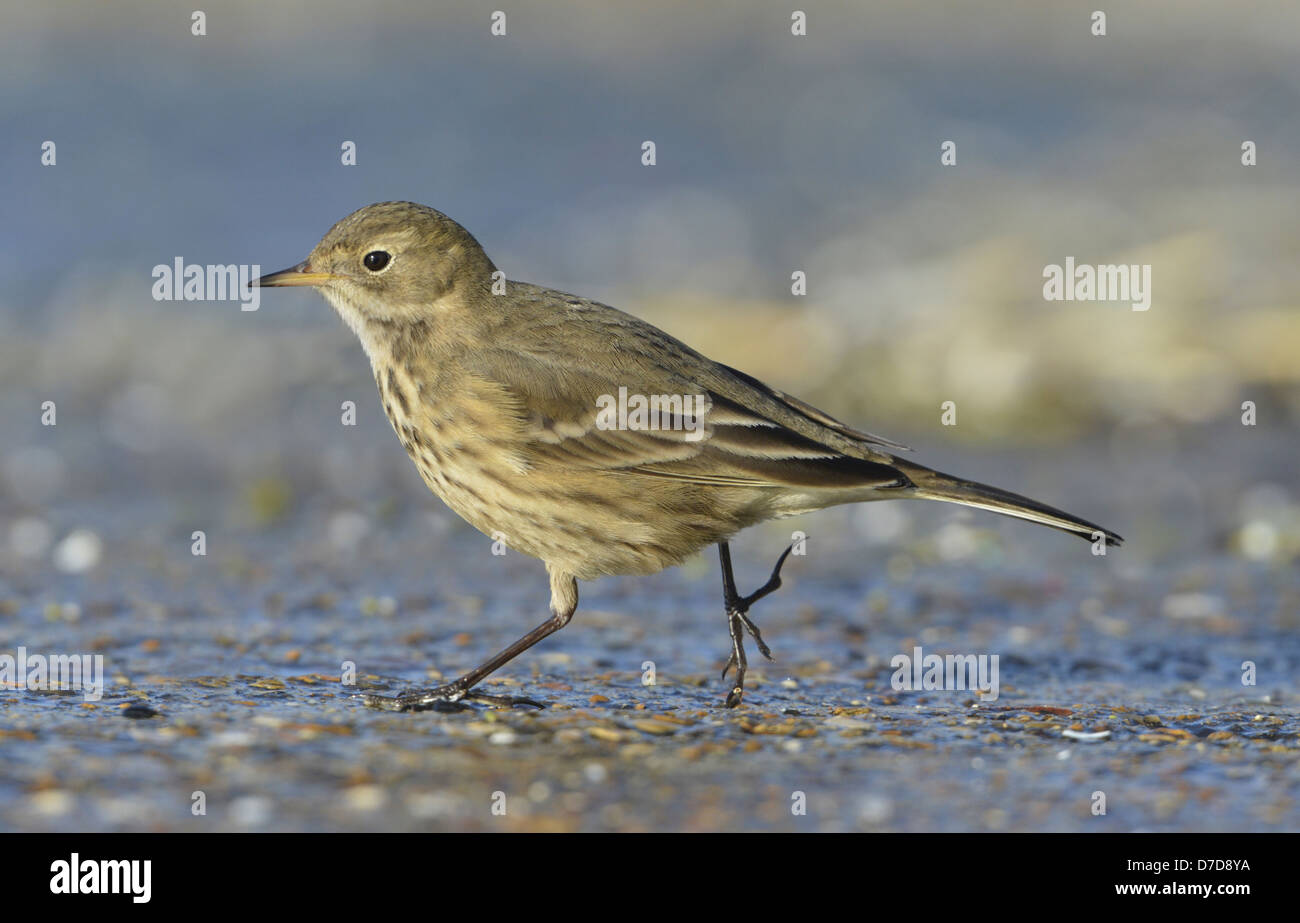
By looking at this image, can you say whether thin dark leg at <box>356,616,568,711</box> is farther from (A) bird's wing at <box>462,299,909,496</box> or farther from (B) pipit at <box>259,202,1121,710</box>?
(A) bird's wing at <box>462,299,909,496</box>

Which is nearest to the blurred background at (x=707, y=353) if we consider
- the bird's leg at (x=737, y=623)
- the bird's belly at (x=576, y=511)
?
the bird's leg at (x=737, y=623)

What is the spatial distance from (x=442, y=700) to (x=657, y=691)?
981 millimetres

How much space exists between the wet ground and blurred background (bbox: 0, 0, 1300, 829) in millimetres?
31

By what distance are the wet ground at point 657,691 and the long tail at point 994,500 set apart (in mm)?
789

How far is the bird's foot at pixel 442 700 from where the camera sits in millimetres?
6500

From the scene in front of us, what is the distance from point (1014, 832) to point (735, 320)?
1017 centimetres

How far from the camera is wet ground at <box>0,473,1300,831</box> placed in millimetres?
5266

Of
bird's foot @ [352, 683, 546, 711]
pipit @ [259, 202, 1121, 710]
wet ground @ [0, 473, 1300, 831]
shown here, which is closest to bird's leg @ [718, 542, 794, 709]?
pipit @ [259, 202, 1121, 710]

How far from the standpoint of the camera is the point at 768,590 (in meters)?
7.08

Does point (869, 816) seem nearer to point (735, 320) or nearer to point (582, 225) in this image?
point (735, 320)

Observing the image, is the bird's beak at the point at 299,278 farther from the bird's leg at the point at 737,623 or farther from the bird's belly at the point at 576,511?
the bird's leg at the point at 737,623

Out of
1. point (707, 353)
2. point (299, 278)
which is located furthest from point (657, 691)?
point (707, 353)

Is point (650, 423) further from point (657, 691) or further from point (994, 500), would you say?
point (994, 500)

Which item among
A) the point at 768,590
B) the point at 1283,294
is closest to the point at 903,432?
the point at 1283,294
